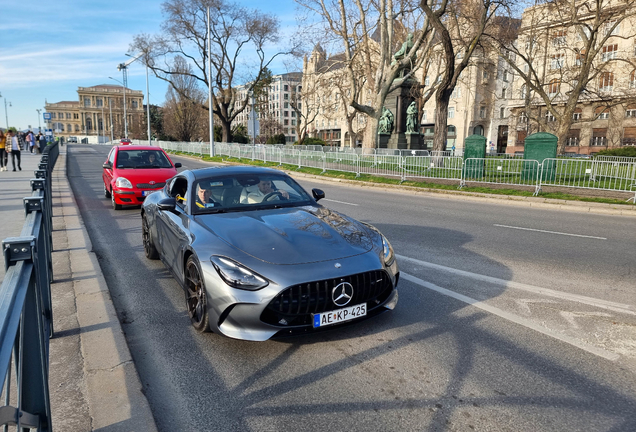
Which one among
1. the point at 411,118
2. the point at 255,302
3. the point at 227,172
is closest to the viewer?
the point at 255,302

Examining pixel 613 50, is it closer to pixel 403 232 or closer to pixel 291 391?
pixel 403 232

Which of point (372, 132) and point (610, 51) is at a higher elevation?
point (610, 51)

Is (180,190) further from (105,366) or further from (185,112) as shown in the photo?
(185,112)

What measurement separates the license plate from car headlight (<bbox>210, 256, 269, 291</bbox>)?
1.74 ft

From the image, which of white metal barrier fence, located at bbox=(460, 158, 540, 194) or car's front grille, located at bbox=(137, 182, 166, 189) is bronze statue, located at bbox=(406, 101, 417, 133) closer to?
white metal barrier fence, located at bbox=(460, 158, 540, 194)

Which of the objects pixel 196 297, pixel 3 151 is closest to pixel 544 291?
pixel 196 297

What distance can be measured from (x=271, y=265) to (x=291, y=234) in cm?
62

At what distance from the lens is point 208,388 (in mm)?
3350

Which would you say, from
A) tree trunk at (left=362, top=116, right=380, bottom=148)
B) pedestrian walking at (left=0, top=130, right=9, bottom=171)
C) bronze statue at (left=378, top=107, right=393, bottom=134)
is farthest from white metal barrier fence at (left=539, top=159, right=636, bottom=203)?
pedestrian walking at (left=0, top=130, right=9, bottom=171)

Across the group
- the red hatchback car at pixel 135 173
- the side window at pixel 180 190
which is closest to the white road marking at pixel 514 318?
the side window at pixel 180 190

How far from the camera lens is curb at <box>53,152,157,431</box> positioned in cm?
283

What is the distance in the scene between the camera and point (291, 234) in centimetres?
428

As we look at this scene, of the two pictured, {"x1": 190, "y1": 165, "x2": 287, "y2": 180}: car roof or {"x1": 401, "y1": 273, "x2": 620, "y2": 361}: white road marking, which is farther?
{"x1": 190, "y1": 165, "x2": 287, "y2": 180}: car roof

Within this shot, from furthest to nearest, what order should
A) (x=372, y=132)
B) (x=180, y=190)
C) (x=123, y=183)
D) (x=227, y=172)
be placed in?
(x=372, y=132)
(x=123, y=183)
(x=180, y=190)
(x=227, y=172)
